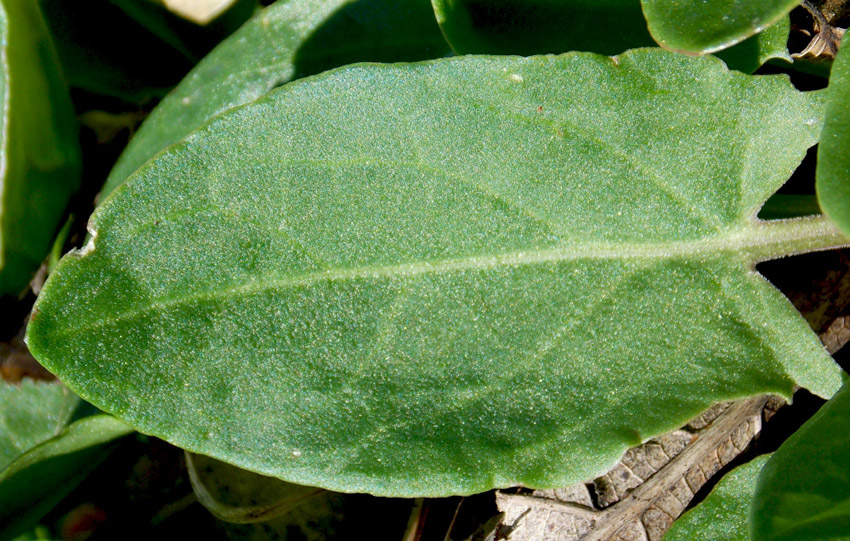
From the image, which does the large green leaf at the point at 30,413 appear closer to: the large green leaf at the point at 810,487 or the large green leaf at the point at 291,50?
the large green leaf at the point at 291,50

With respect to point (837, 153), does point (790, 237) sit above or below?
below

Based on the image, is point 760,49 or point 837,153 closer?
point 837,153

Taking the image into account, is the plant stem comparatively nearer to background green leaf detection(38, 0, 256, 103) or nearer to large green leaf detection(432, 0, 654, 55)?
large green leaf detection(432, 0, 654, 55)

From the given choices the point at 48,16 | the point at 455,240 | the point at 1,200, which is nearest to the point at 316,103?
the point at 455,240

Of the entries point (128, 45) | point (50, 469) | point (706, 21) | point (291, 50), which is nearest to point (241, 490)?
point (50, 469)

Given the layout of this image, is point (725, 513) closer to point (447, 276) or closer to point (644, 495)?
point (644, 495)

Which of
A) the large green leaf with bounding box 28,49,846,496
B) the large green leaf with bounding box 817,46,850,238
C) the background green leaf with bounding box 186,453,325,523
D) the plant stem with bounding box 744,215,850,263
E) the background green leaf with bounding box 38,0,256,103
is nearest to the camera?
the large green leaf with bounding box 817,46,850,238

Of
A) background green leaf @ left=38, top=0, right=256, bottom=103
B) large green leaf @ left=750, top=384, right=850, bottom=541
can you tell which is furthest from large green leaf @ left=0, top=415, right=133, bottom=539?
large green leaf @ left=750, top=384, right=850, bottom=541
